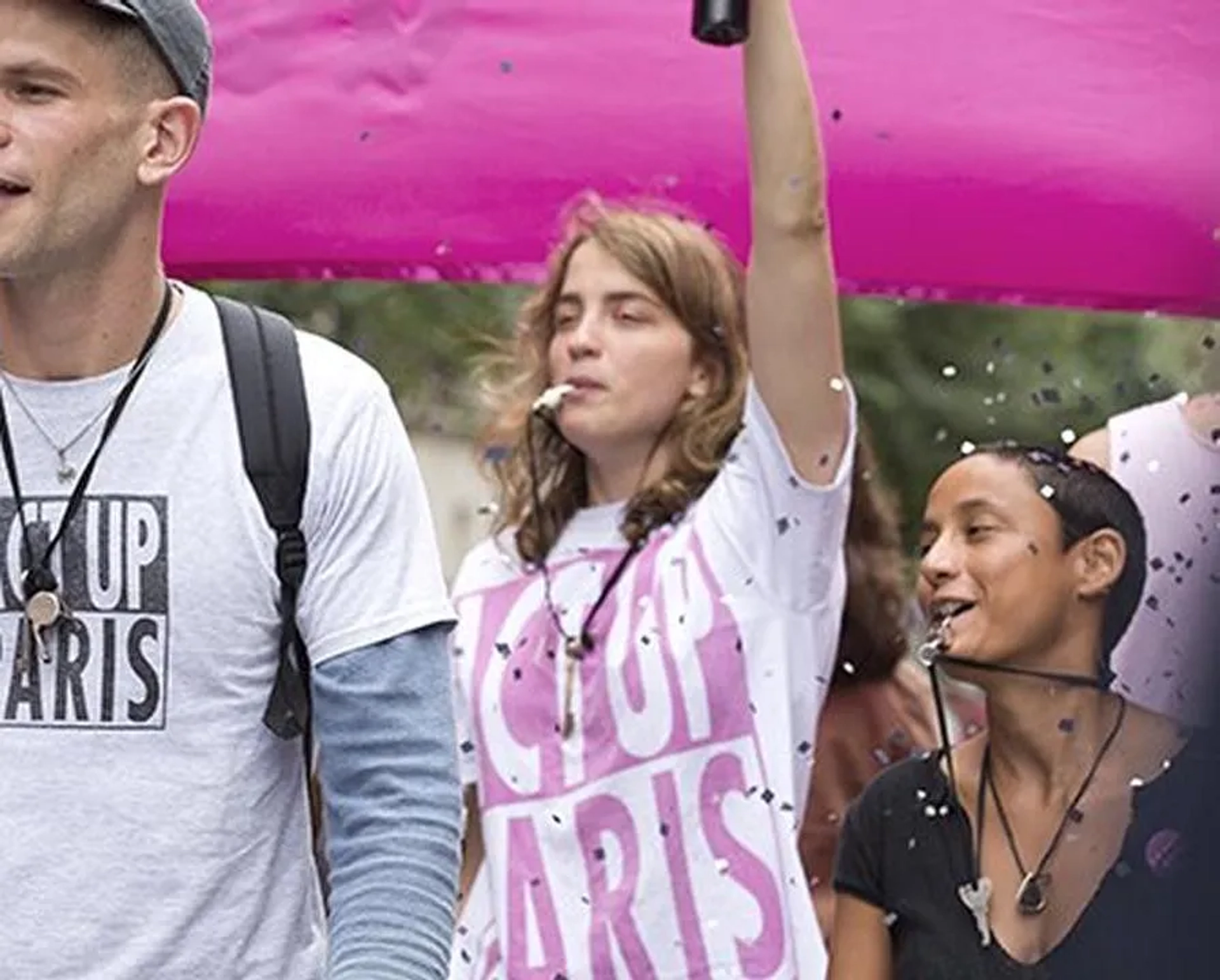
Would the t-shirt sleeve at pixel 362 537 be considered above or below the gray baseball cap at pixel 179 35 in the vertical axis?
below

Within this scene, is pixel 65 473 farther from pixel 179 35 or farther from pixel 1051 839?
pixel 1051 839

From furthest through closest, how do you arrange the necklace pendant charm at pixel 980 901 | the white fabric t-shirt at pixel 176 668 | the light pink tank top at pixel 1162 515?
1. the necklace pendant charm at pixel 980 901
2. the white fabric t-shirt at pixel 176 668
3. the light pink tank top at pixel 1162 515

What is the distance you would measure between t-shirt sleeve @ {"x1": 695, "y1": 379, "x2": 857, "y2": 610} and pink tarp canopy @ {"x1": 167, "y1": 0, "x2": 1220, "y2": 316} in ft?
1.14

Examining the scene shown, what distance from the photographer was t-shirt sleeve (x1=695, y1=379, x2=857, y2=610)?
16.2 feet

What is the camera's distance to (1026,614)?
16.1 feet

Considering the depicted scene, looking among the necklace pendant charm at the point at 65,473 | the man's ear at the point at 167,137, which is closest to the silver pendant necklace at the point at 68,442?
the necklace pendant charm at the point at 65,473

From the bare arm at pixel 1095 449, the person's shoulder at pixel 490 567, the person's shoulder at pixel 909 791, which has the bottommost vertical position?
the person's shoulder at pixel 909 791

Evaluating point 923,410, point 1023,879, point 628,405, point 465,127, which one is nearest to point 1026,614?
point 1023,879

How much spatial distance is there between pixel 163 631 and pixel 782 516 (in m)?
1.55

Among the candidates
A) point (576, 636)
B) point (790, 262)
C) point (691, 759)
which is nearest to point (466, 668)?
point (576, 636)

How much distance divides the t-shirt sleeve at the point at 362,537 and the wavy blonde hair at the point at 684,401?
161 centimetres

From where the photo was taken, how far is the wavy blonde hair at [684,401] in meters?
5.28

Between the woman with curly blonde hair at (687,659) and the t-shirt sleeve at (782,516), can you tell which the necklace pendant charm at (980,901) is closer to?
the woman with curly blonde hair at (687,659)

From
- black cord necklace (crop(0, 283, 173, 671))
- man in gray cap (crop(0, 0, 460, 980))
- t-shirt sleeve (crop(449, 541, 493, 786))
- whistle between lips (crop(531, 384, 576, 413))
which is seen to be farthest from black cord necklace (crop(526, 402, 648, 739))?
black cord necklace (crop(0, 283, 173, 671))
